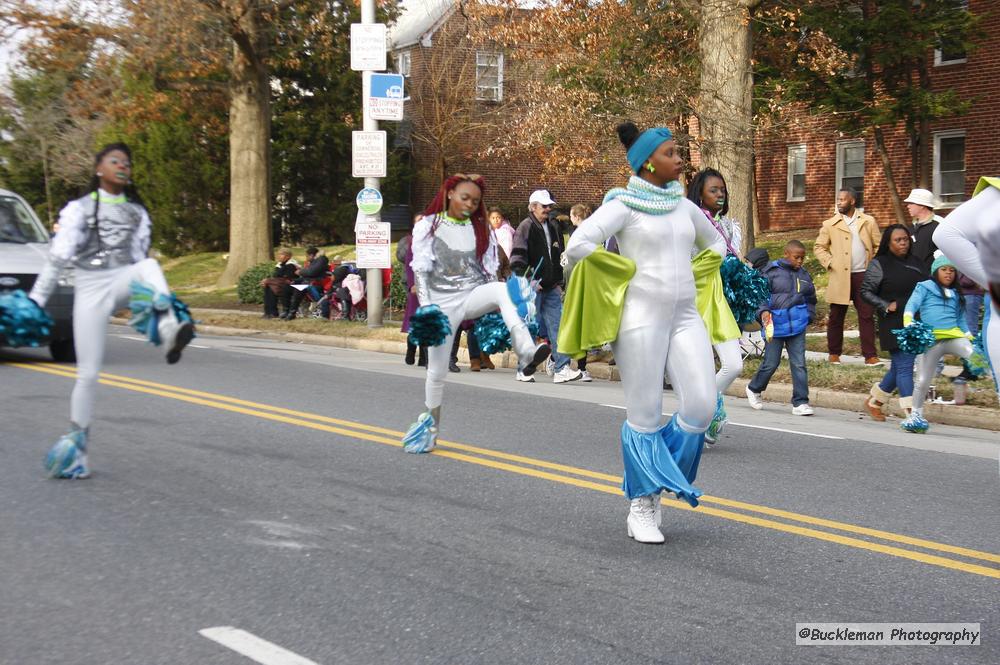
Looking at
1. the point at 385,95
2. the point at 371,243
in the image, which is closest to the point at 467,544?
the point at 371,243

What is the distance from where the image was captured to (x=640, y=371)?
621cm

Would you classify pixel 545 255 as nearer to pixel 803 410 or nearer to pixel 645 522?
pixel 803 410

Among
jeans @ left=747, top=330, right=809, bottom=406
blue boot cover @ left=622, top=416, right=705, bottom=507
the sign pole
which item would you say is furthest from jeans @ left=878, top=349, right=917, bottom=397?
the sign pole

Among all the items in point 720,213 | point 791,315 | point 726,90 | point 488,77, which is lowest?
point 791,315

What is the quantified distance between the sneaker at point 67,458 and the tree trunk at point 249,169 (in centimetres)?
2175

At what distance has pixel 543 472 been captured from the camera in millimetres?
8305

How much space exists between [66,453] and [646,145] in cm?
413

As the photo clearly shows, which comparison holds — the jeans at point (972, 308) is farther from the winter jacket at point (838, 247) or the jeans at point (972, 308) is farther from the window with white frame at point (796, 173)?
the window with white frame at point (796, 173)

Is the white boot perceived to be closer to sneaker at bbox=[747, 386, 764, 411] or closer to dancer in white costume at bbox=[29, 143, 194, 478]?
dancer in white costume at bbox=[29, 143, 194, 478]

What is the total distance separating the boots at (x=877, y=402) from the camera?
1154 cm

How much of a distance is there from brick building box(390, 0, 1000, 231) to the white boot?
17021 millimetres

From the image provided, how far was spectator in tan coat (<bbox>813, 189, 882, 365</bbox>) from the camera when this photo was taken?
51.4 ft

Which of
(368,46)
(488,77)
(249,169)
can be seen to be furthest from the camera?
(488,77)

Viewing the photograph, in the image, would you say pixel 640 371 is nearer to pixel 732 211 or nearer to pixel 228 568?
pixel 228 568
